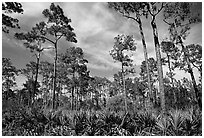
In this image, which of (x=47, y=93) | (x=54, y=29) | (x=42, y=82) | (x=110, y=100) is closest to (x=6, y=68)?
(x=42, y=82)

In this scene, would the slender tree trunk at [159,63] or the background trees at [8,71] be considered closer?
the slender tree trunk at [159,63]

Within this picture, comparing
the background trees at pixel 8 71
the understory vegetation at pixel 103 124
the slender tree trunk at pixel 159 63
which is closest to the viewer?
the understory vegetation at pixel 103 124

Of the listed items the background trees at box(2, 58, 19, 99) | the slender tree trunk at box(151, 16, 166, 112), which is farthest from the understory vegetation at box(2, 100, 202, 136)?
the background trees at box(2, 58, 19, 99)

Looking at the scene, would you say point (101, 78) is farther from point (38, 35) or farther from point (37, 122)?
point (37, 122)

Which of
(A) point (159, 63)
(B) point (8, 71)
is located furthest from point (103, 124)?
(B) point (8, 71)

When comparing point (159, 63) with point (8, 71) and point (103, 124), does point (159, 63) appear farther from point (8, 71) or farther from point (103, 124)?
point (8, 71)

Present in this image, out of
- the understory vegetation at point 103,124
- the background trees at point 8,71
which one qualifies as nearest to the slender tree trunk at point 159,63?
the understory vegetation at point 103,124

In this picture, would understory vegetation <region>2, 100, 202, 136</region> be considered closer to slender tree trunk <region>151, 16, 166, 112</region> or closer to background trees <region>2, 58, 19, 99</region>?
slender tree trunk <region>151, 16, 166, 112</region>

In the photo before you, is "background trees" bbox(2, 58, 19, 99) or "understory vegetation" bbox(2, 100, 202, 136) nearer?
"understory vegetation" bbox(2, 100, 202, 136)

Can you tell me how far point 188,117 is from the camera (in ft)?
20.3

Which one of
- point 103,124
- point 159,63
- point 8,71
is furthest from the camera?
point 8,71

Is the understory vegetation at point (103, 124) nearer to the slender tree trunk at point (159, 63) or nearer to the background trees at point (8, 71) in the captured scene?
the slender tree trunk at point (159, 63)

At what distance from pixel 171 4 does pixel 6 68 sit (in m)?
26.8

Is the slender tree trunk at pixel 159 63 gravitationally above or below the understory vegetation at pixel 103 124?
above
